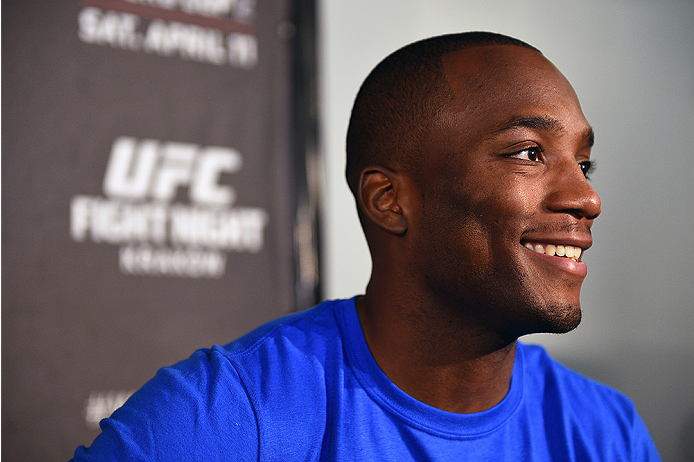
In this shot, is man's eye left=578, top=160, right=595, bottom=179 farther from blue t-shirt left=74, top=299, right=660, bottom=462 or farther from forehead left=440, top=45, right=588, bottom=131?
blue t-shirt left=74, top=299, right=660, bottom=462

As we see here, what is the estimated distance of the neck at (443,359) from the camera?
0.82m

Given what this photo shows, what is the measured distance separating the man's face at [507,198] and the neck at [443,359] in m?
0.03

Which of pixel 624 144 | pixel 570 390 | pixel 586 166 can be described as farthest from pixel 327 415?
pixel 624 144

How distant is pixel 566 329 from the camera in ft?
2.53

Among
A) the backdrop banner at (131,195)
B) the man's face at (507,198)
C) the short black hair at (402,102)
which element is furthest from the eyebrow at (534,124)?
the backdrop banner at (131,195)

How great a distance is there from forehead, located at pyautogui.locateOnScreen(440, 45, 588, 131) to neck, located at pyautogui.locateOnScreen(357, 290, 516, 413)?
0.96ft

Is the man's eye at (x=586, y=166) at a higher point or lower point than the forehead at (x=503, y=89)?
lower

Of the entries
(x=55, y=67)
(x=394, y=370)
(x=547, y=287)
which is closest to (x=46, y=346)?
(x=55, y=67)

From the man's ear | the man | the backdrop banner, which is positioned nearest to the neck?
the man

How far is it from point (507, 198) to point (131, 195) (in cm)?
93

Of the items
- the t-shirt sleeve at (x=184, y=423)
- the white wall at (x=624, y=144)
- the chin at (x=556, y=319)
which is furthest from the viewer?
the white wall at (x=624, y=144)

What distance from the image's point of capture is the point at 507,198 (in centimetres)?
78

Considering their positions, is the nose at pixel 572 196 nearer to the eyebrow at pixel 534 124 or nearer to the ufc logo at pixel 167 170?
the eyebrow at pixel 534 124

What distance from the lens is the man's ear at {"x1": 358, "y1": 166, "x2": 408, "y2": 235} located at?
88 centimetres
